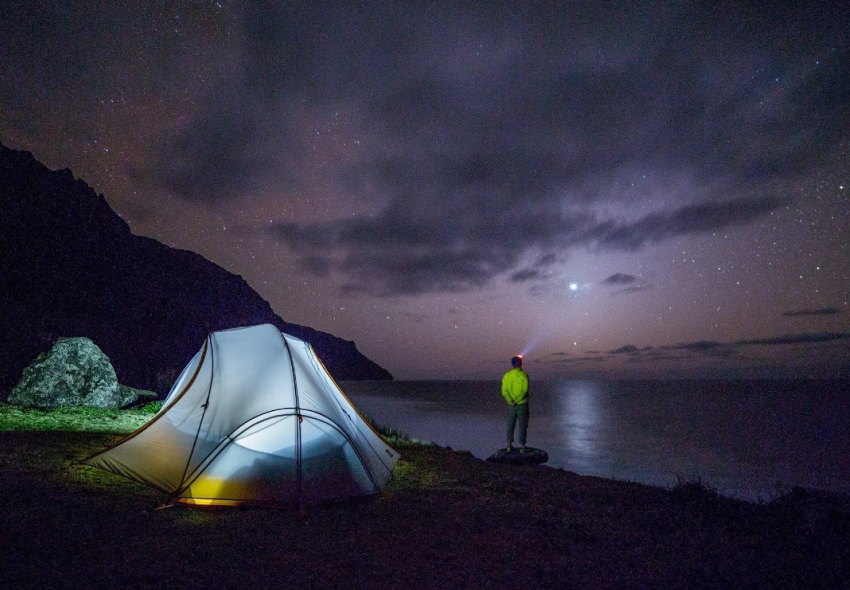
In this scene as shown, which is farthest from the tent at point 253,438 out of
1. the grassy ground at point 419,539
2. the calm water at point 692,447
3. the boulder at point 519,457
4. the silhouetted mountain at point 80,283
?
the silhouetted mountain at point 80,283

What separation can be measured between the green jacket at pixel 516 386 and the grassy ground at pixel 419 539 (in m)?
4.22

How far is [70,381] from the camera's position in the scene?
631 inches

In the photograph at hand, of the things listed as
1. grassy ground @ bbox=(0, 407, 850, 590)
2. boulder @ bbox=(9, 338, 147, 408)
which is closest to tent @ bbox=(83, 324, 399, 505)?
grassy ground @ bbox=(0, 407, 850, 590)

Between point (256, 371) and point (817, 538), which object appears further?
point (256, 371)

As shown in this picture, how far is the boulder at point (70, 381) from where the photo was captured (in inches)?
602

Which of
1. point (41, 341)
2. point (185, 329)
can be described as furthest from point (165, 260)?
point (41, 341)

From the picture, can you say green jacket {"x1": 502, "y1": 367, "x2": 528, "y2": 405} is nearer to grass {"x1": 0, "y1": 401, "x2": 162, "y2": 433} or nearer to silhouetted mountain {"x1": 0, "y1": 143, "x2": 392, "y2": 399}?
grass {"x1": 0, "y1": 401, "x2": 162, "y2": 433}

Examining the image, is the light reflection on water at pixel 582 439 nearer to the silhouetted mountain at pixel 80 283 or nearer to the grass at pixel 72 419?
the grass at pixel 72 419

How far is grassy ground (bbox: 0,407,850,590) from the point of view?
4758mm

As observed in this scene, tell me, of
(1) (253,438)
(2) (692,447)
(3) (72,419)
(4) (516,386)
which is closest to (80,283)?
(3) (72,419)

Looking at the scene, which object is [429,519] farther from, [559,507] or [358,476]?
[559,507]

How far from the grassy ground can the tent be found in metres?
0.28

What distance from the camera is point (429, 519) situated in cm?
678

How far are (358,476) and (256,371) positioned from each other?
2443mm
